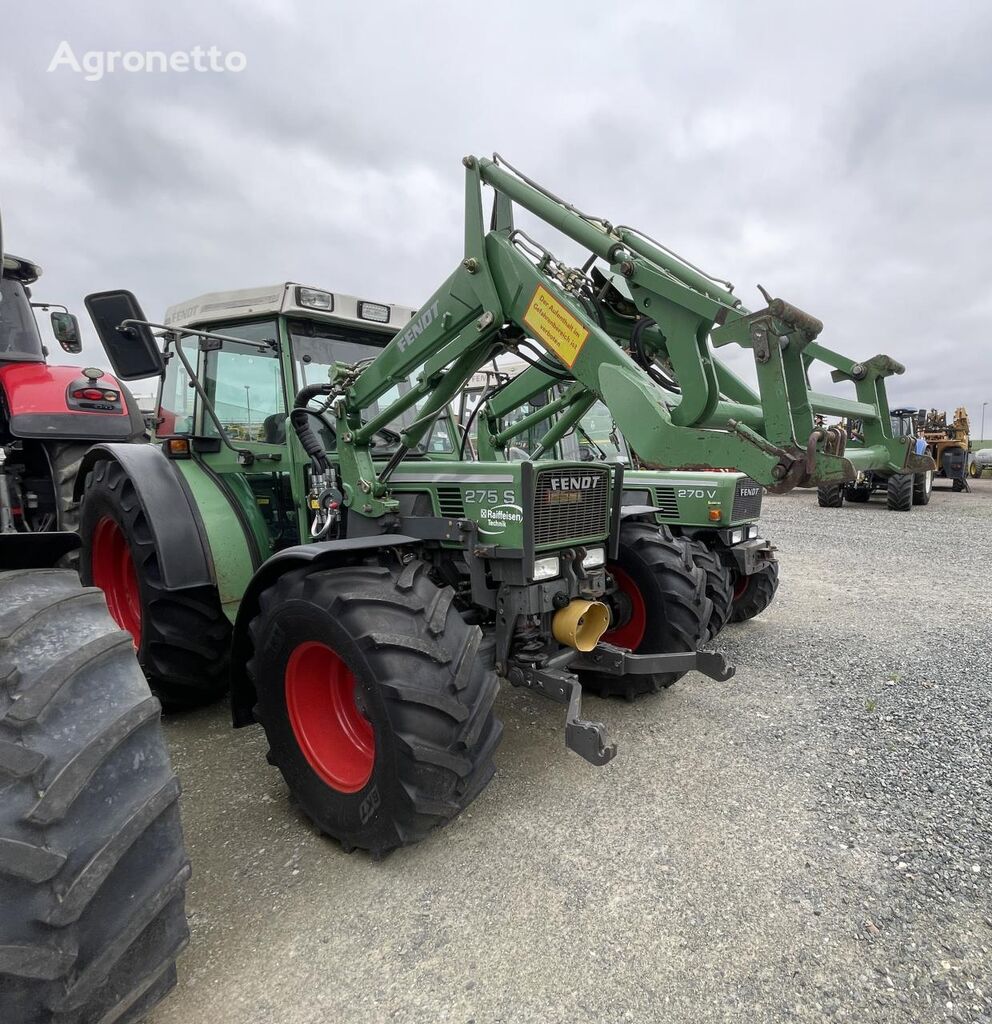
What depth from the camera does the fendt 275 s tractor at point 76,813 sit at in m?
Result: 1.18

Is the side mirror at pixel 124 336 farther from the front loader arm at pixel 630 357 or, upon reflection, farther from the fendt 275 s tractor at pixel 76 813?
the fendt 275 s tractor at pixel 76 813

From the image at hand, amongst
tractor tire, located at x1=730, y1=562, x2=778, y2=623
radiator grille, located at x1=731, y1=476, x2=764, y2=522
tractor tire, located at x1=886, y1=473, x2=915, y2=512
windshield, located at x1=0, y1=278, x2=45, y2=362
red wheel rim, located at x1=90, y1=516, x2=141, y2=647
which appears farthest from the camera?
tractor tire, located at x1=886, y1=473, x2=915, y2=512

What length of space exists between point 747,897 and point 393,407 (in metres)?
2.44

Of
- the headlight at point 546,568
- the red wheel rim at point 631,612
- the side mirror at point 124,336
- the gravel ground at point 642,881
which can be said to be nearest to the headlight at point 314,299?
the side mirror at point 124,336

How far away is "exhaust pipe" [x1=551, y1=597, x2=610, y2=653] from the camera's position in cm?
288

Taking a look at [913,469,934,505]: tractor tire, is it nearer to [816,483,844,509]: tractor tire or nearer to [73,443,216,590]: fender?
[816,483,844,509]: tractor tire

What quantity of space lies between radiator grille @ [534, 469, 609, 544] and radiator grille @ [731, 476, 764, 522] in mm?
2094

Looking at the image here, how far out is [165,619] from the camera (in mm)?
3191

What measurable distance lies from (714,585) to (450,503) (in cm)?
222

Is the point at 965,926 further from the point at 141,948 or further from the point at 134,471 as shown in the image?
the point at 134,471

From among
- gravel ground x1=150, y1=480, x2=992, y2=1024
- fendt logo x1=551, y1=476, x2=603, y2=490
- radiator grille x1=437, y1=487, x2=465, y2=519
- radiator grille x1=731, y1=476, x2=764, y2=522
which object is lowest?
gravel ground x1=150, y1=480, x2=992, y2=1024

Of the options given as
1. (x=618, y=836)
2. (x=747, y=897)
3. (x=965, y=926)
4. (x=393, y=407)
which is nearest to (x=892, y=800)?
(x=965, y=926)

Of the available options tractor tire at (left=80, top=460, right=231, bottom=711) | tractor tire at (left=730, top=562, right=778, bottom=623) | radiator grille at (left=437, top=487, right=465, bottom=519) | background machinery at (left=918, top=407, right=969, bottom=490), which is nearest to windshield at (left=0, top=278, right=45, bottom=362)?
tractor tire at (left=80, top=460, right=231, bottom=711)

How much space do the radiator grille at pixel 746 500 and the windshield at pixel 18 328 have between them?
4983 mm
